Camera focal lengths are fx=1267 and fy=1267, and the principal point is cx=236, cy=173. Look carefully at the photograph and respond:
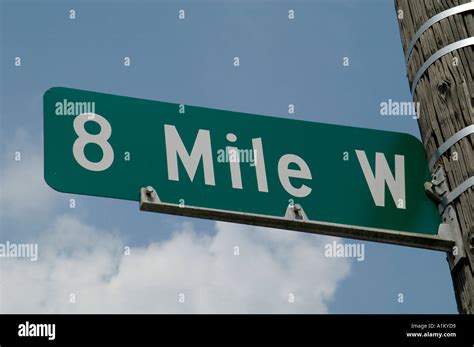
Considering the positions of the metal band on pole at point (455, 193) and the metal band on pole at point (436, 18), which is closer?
the metal band on pole at point (455, 193)

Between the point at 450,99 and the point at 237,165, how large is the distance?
Result: 2.88 feet

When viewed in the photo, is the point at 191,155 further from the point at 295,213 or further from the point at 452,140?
the point at 452,140

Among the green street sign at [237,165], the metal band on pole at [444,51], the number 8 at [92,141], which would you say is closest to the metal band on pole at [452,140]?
the green street sign at [237,165]

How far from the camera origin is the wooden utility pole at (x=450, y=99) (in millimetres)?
4715

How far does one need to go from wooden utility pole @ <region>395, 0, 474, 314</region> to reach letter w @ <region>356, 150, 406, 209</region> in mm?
142

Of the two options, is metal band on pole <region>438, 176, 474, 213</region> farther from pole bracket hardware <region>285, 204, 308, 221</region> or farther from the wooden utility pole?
pole bracket hardware <region>285, 204, 308, 221</region>

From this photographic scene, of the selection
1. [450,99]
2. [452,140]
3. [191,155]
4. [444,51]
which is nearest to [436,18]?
[444,51]

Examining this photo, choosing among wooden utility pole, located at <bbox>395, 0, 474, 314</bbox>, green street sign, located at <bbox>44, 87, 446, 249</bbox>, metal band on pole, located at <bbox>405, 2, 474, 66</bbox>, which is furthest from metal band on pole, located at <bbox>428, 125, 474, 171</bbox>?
metal band on pole, located at <bbox>405, 2, 474, 66</bbox>

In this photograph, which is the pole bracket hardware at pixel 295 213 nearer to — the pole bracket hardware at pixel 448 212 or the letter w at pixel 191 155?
the letter w at pixel 191 155

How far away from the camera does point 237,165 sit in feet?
16.6

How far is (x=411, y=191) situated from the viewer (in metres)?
5.06
